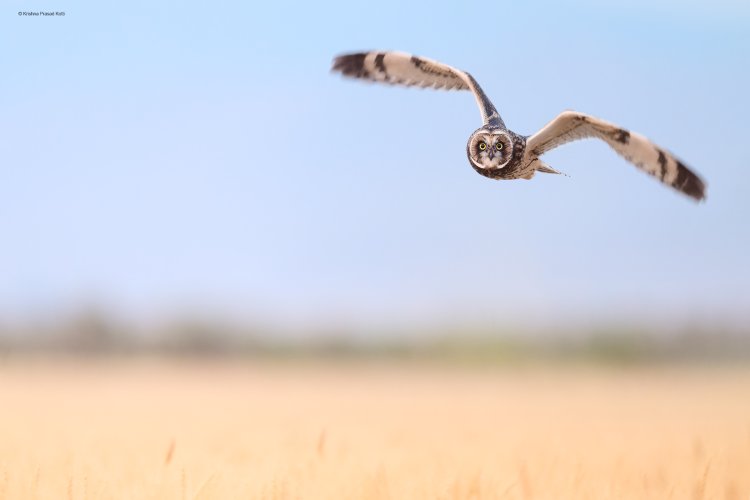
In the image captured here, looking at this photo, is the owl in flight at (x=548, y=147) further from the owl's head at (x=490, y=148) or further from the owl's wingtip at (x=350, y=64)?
the owl's wingtip at (x=350, y=64)

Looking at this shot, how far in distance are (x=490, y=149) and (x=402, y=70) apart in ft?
4.02

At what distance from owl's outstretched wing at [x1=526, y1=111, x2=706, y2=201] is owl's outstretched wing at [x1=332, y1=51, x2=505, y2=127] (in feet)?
1.42

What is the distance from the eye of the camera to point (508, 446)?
6.04 metres

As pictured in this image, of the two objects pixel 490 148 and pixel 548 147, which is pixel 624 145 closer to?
pixel 548 147

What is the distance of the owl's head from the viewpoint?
496 centimetres

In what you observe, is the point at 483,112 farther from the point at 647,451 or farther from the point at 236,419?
the point at 236,419

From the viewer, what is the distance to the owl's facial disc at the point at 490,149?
16.3ft

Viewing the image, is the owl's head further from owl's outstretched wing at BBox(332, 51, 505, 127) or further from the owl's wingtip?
the owl's wingtip

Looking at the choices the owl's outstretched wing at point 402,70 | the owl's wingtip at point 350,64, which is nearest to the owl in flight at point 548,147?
the owl's outstretched wing at point 402,70

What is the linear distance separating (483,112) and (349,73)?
1.22m

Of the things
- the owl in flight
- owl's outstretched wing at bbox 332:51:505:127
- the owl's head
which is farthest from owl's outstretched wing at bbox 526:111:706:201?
owl's outstretched wing at bbox 332:51:505:127

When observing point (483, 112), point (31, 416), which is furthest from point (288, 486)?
point (31, 416)

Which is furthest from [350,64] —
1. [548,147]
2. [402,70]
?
[548,147]

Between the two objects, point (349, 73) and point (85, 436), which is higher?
point (349, 73)
